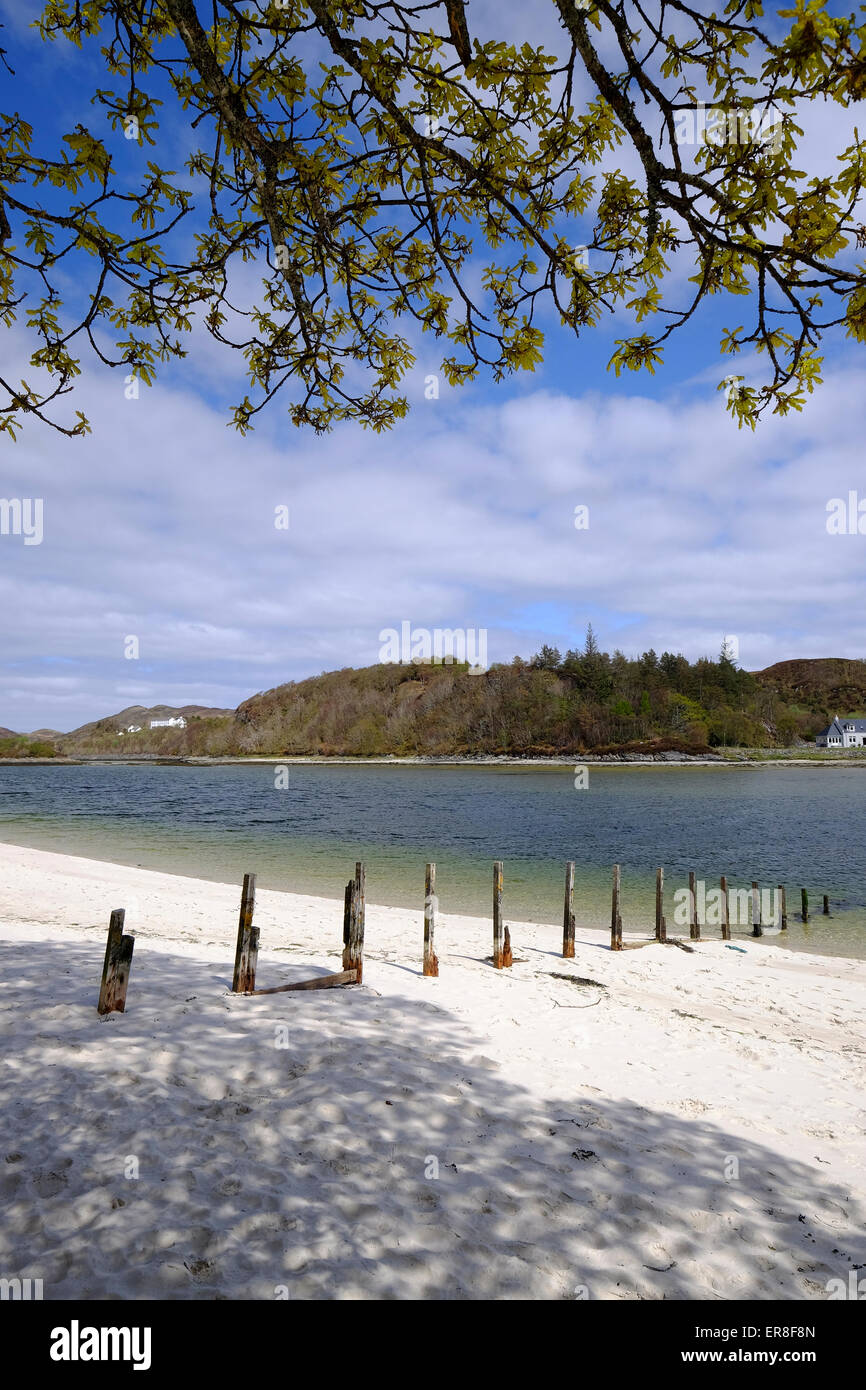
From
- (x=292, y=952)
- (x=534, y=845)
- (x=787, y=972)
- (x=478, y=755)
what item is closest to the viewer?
(x=292, y=952)

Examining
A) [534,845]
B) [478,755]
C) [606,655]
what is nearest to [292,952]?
[534,845]

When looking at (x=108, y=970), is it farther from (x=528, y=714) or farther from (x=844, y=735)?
(x=844, y=735)

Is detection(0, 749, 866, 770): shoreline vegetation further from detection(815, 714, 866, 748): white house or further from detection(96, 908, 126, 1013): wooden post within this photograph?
detection(96, 908, 126, 1013): wooden post

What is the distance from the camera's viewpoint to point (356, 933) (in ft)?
28.4

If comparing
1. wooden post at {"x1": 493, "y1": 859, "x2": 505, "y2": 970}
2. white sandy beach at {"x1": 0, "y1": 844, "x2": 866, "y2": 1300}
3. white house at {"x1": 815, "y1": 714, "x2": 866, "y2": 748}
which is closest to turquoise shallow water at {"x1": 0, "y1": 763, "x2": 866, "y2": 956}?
wooden post at {"x1": 493, "y1": 859, "x2": 505, "y2": 970}

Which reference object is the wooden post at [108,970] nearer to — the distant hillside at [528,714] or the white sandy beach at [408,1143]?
the white sandy beach at [408,1143]

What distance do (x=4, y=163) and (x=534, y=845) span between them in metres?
32.9

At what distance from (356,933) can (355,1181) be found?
14.7 ft

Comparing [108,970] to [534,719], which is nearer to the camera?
[108,970]

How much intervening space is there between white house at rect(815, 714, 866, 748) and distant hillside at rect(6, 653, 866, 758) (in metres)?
6.13

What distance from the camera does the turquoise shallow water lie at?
21938 millimetres

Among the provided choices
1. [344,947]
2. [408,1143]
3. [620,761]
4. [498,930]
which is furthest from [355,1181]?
[620,761]

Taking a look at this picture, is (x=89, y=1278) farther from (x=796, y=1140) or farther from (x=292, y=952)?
(x=292, y=952)
